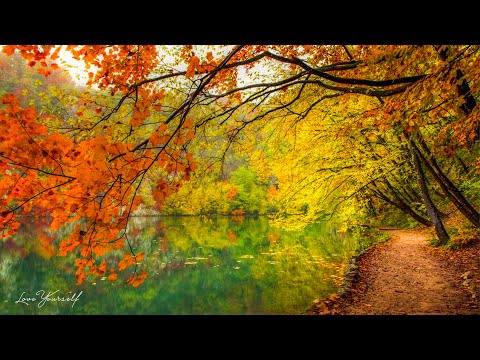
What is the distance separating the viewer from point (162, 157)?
1.40 metres

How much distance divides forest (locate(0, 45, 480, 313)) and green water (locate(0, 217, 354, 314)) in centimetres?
27

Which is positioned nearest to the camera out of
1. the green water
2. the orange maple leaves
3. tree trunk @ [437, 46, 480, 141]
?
the orange maple leaves

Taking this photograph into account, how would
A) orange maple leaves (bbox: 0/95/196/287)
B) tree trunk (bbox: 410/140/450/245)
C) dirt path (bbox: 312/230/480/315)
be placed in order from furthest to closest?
1. tree trunk (bbox: 410/140/450/245)
2. dirt path (bbox: 312/230/480/315)
3. orange maple leaves (bbox: 0/95/196/287)

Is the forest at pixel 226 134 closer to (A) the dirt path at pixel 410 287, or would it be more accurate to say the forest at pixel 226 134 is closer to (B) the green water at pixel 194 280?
(B) the green water at pixel 194 280

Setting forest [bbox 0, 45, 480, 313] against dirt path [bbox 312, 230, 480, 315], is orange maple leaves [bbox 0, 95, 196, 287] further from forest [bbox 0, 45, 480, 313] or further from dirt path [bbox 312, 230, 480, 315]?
dirt path [bbox 312, 230, 480, 315]

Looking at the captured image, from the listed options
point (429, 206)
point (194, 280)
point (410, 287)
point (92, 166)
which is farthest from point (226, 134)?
point (194, 280)

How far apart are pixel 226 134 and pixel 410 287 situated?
3905mm

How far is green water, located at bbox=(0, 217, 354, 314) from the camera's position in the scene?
303 inches

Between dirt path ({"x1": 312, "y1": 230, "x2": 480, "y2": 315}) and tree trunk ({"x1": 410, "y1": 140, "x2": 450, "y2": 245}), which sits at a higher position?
tree trunk ({"x1": 410, "y1": 140, "x2": 450, "y2": 245})

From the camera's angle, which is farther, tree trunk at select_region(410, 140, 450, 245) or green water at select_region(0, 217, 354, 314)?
green water at select_region(0, 217, 354, 314)

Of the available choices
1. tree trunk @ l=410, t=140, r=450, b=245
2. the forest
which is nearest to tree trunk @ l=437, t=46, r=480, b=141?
the forest

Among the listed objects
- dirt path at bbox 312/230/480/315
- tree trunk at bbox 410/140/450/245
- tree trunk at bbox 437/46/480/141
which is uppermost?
tree trunk at bbox 437/46/480/141

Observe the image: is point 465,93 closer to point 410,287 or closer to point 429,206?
point 410,287

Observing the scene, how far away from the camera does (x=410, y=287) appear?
536cm
